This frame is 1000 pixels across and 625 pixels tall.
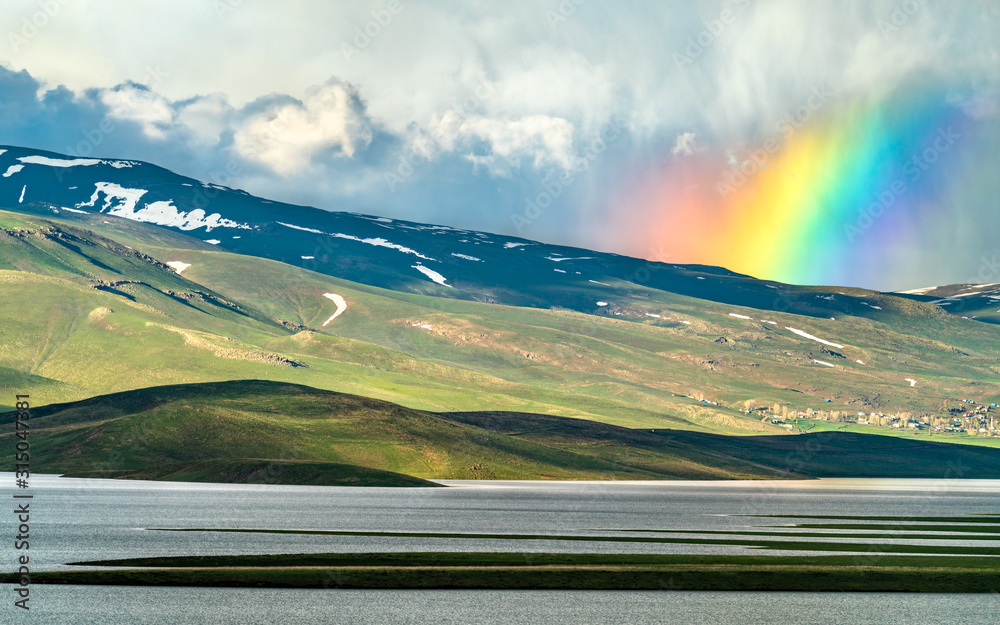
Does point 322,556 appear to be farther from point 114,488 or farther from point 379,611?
point 114,488

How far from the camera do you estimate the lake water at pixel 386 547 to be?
140 feet

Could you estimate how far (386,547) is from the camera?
221ft

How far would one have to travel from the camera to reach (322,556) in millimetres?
59469

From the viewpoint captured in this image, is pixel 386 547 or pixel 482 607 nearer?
pixel 482 607

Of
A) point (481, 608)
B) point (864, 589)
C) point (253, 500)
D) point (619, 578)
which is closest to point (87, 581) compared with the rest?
point (481, 608)

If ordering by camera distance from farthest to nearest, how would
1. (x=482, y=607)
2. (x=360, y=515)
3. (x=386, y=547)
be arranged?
(x=360, y=515) → (x=386, y=547) → (x=482, y=607)

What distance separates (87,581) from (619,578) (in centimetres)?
2893

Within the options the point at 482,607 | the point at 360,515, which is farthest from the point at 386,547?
the point at 360,515

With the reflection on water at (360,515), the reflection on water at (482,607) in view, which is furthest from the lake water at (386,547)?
the reflection on water at (360,515)

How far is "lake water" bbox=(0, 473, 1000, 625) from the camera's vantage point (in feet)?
140

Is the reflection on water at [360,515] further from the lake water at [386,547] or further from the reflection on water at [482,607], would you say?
the reflection on water at [482,607]

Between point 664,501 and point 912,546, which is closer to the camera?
point 912,546

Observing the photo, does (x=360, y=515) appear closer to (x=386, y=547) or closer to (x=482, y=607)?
(x=386, y=547)

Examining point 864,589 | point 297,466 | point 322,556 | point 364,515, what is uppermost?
point 864,589
